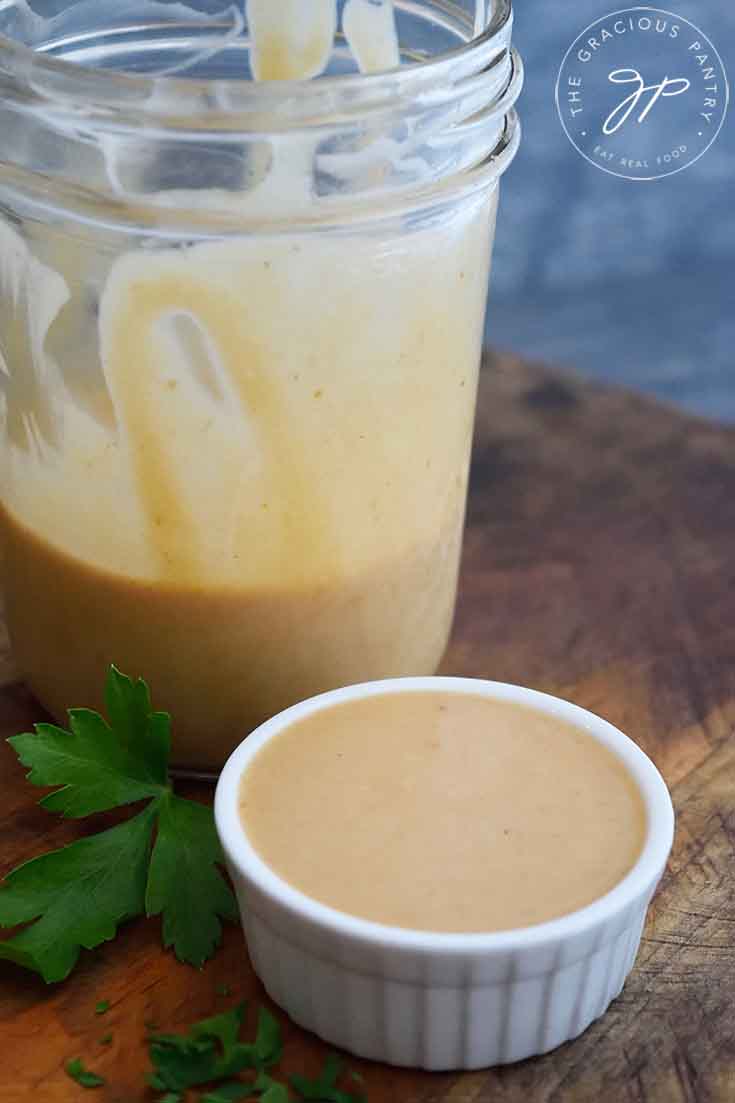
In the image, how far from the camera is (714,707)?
4.68ft

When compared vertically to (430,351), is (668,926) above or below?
below

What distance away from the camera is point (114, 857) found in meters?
1.13

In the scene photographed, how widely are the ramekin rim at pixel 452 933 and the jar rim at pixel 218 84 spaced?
1.33 ft

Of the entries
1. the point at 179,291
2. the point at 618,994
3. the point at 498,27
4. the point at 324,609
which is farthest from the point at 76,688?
the point at 498,27

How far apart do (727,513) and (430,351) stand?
0.63m

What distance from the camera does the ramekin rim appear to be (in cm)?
98

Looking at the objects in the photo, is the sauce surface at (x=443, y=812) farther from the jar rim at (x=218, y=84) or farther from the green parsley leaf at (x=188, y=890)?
the jar rim at (x=218, y=84)

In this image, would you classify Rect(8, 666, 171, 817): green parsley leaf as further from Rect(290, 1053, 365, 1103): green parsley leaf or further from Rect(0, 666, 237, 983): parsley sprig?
Rect(290, 1053, 365, 1103): green parsley leaf

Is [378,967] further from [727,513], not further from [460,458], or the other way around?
[727,513]

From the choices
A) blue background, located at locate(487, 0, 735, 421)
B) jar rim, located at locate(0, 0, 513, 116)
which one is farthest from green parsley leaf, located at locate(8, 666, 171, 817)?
blue background, located at locate(487, 0, 735, 421)

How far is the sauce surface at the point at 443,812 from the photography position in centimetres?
101

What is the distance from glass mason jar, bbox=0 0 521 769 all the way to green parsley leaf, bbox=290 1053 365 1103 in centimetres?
31
